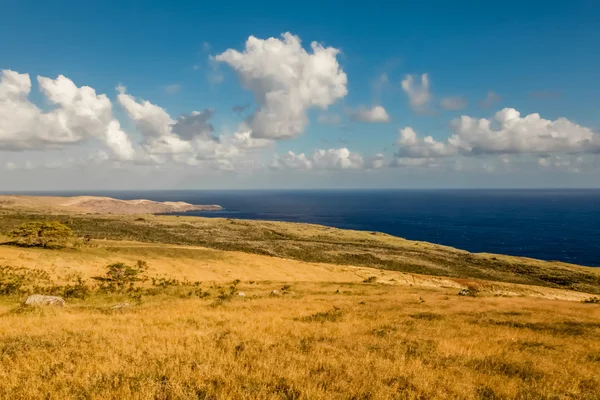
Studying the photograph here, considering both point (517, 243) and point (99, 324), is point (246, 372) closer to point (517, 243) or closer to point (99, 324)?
point (99, 324)

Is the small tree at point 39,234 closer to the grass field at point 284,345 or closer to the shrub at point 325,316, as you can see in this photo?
the grass field at point 284,345

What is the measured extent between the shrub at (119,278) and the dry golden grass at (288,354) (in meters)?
8.72

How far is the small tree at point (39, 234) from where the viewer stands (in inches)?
1849

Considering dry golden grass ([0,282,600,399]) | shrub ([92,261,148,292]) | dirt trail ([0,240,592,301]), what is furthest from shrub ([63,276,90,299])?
dirt trail ([0,240,592,301])

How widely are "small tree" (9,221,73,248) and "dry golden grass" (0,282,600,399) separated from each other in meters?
31.7

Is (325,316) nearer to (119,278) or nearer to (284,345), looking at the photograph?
(284,345)

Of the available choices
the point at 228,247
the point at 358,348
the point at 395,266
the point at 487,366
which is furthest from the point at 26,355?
the point at 228,247

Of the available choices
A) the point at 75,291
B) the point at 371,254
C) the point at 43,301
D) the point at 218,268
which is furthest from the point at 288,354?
the point at 371,254

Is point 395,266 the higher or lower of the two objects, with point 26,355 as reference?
lower

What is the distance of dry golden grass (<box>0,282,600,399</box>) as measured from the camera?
8.72 metres

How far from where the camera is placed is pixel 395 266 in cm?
7225

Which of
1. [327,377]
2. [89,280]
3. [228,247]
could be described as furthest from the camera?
[228,247]

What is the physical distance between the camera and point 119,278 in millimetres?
33750

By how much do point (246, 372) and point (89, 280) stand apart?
29.4m
